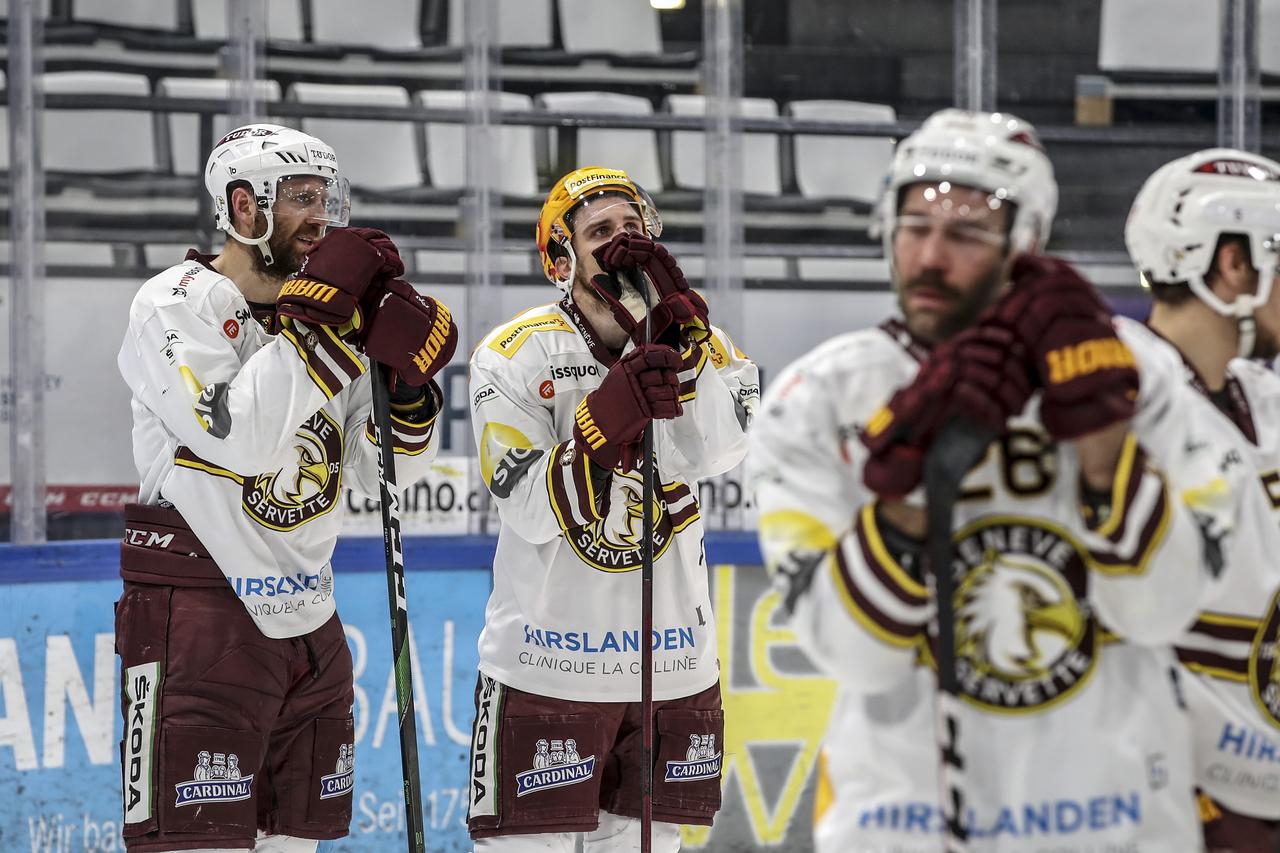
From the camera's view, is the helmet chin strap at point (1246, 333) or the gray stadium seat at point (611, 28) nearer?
the helmet chin strap at point (1246, 333)

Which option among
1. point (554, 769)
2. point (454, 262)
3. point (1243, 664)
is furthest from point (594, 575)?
point (454, 262)

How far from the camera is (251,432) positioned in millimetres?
2492

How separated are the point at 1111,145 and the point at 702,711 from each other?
2.74 m

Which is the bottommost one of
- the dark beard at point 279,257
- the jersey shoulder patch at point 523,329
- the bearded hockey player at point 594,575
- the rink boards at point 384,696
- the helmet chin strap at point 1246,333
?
the rink boards at point 384,696

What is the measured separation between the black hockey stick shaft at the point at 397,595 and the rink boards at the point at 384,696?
47.7 inches

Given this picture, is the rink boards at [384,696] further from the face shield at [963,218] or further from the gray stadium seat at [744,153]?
the face shield at [963,218]

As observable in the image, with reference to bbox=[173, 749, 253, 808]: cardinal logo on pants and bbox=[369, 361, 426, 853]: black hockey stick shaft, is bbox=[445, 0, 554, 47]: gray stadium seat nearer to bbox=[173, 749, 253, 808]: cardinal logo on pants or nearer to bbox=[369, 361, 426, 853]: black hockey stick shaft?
bbox=[369, 361, 426, 853]: black hockey stick shaft

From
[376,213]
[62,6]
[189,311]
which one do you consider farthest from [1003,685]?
[62,6]

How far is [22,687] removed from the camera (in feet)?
12.0

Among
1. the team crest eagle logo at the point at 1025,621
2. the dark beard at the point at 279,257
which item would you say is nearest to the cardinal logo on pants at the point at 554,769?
the dark beard at the point at 279,257

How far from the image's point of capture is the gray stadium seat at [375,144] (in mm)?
4367

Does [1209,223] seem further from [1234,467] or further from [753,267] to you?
[753,267]

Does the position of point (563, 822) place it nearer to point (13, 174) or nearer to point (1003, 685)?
point (1003, 685)

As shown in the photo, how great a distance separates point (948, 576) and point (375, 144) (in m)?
3.24
